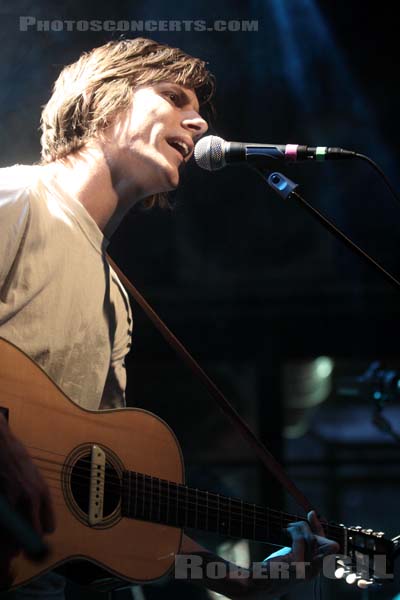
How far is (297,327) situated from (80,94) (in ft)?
4.40

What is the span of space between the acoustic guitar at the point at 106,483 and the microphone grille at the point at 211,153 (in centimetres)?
73

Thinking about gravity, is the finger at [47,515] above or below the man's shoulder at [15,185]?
below

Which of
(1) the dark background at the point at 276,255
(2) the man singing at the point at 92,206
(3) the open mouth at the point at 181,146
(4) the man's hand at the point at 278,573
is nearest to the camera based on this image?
(2) the man singing at the point at 92,206

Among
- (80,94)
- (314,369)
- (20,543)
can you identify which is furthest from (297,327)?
(20,543)

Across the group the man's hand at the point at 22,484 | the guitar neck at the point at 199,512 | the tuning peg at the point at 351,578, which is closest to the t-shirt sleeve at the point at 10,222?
the man's hand at the point at 22,484

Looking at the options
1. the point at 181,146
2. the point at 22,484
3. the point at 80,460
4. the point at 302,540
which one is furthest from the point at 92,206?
the point at 302,540

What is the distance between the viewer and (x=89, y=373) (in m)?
2.22

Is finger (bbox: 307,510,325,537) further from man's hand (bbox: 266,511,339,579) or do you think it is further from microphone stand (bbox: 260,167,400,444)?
microphone stand (bbox: 260,167,400,444)

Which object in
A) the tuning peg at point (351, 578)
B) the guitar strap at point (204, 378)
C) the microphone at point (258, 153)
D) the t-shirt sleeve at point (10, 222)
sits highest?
the microphone at point (258, 153)

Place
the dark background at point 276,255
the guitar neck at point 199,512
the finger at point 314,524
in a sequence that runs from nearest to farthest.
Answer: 1. the guitar neck at point 199,512
2. the finger at point 314,524
3. the dark background at point 276,255

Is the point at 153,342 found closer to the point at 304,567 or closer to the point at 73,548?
the point at 304,567

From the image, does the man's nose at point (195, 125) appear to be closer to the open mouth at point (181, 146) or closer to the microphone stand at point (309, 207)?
the open mouth at point (181, 146)

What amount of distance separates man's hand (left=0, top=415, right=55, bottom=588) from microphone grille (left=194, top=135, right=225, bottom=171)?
3.04ft

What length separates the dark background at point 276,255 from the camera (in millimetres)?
2895
